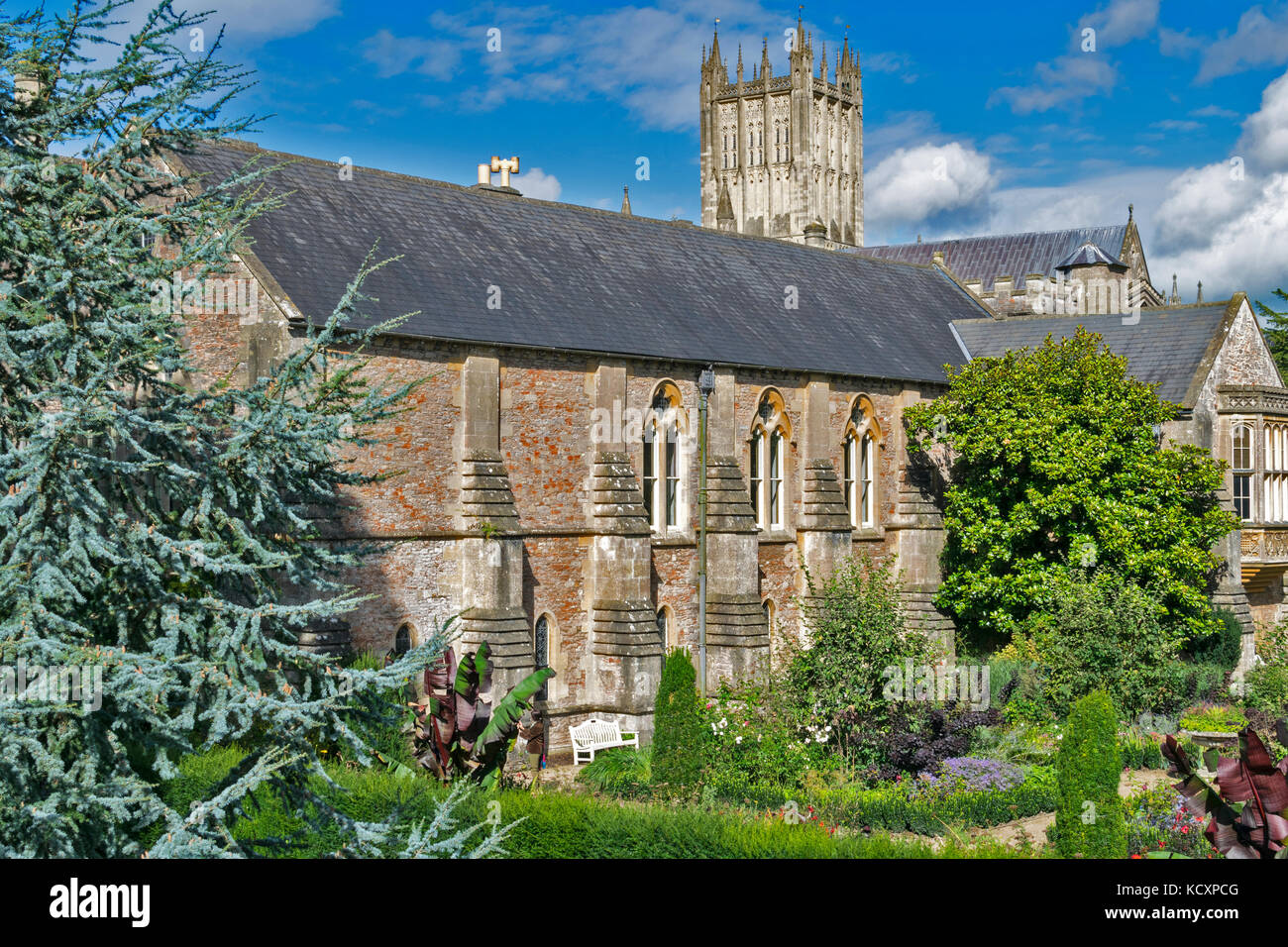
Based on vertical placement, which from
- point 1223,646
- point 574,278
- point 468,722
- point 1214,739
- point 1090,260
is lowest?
point 1214,739

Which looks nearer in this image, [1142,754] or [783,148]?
[1142,754]

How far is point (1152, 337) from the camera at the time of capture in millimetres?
37531

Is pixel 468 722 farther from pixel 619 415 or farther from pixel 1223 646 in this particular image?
pixel 1223 646

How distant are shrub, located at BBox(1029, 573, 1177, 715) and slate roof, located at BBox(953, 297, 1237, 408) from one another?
372 inches

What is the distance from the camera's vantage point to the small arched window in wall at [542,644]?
2692 cm

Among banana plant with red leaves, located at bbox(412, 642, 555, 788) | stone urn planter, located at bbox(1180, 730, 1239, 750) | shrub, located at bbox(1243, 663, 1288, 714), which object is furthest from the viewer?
shrub, located at bbox(1243, 663, 1288, 714)

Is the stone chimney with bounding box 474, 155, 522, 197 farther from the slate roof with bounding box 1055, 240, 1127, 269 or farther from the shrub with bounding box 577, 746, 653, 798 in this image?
the slate roof with bounding box 1055, 240, 1127, 269

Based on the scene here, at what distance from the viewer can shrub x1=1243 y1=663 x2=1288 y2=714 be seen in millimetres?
27375

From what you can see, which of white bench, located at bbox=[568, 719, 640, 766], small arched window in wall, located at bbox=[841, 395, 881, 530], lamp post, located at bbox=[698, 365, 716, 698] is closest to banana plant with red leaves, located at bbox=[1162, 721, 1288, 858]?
white bench, located at bbox=[568, 719, 640, 766]

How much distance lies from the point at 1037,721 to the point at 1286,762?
14.9 m

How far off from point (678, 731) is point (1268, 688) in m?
14.4

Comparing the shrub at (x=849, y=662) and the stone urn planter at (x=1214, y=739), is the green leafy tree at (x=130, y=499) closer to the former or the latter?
the shrub at (x=849, y=662)

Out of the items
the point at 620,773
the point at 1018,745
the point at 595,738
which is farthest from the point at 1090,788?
the point at 595,738

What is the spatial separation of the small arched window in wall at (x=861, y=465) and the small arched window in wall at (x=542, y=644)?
10.7 meters
